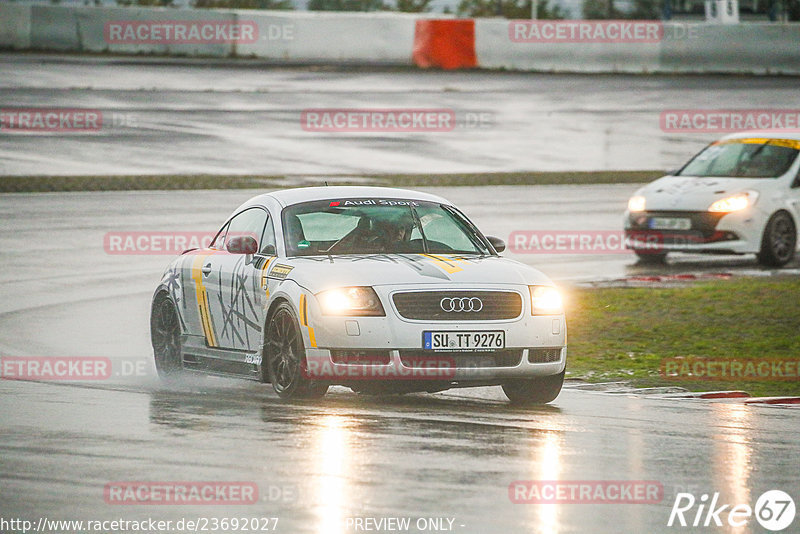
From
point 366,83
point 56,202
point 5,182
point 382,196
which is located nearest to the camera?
point 382,196

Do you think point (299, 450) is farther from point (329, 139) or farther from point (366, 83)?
point (366, 83)

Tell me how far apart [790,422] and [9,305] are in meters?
8.35

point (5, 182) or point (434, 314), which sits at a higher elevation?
point (434, 314)

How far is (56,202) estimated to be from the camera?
24094 mm

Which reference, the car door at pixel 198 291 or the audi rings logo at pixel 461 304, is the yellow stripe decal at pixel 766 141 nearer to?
the car door at pixel 198 291

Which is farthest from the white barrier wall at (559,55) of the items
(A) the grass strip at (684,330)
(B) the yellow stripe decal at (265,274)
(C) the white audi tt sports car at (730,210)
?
(B) the yellow stripe decal at (265,274)

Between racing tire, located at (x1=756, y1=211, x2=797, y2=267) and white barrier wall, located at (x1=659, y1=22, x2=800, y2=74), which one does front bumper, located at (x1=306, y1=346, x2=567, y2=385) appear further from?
white barrier wall, located at (x1=659, y1=22, x2=800, y2=74)

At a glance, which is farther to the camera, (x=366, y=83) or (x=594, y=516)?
(x=366, y=83)

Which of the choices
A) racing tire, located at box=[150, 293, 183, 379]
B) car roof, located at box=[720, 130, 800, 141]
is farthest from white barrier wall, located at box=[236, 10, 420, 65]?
racing tire, located at box=[150, 293, 183, 379]

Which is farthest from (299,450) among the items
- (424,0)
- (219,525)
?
(424,0)

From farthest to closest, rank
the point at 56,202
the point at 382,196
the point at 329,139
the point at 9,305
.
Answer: the point at 329,139, the point at 56,202, the point at 9,305, the point at 382,196

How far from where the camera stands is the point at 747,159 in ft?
66.6

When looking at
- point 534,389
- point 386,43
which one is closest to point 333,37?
point 386,43

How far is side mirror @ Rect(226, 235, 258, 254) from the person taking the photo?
11203 mm
